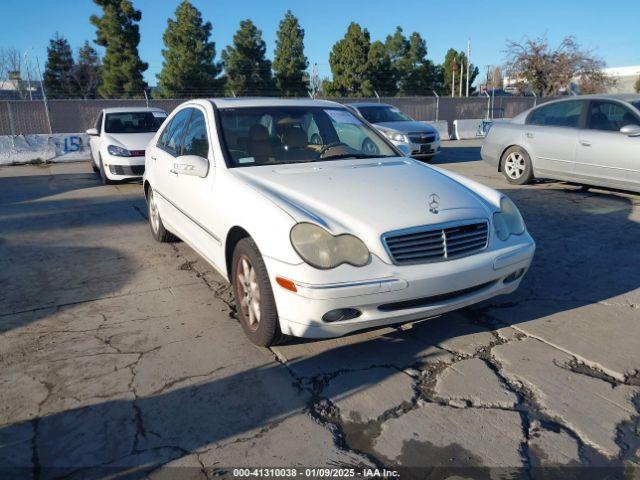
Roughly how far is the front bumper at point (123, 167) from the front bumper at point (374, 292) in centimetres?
734

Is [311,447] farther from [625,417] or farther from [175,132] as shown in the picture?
[175,132]

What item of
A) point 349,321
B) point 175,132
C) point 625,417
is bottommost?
point 625,417

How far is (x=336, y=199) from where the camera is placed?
10.9 feet

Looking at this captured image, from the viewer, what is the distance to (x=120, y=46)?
94.4ft

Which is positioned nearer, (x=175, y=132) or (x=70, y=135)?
(x=175, y=132)

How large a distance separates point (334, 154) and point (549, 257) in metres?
2.51

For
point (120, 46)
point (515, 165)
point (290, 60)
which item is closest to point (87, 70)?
point (120, 46)

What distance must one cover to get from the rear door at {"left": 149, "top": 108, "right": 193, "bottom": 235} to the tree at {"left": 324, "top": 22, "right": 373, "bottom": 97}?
29587 mm

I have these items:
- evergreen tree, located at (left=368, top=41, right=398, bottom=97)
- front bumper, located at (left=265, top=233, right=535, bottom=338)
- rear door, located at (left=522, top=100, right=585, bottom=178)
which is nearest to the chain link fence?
rear door, located at (left=522, top=100, right=585, bottom=178)

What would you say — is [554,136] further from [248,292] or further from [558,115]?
[248,292]

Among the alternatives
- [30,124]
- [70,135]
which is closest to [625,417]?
[70,135]

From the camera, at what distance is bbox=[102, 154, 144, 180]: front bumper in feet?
31.0

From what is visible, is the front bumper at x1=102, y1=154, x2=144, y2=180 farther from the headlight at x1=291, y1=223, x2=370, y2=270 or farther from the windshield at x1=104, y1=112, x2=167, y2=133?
the headlight at x1=291, y1=223, x2=370, y2=270

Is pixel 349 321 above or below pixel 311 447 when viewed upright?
above
